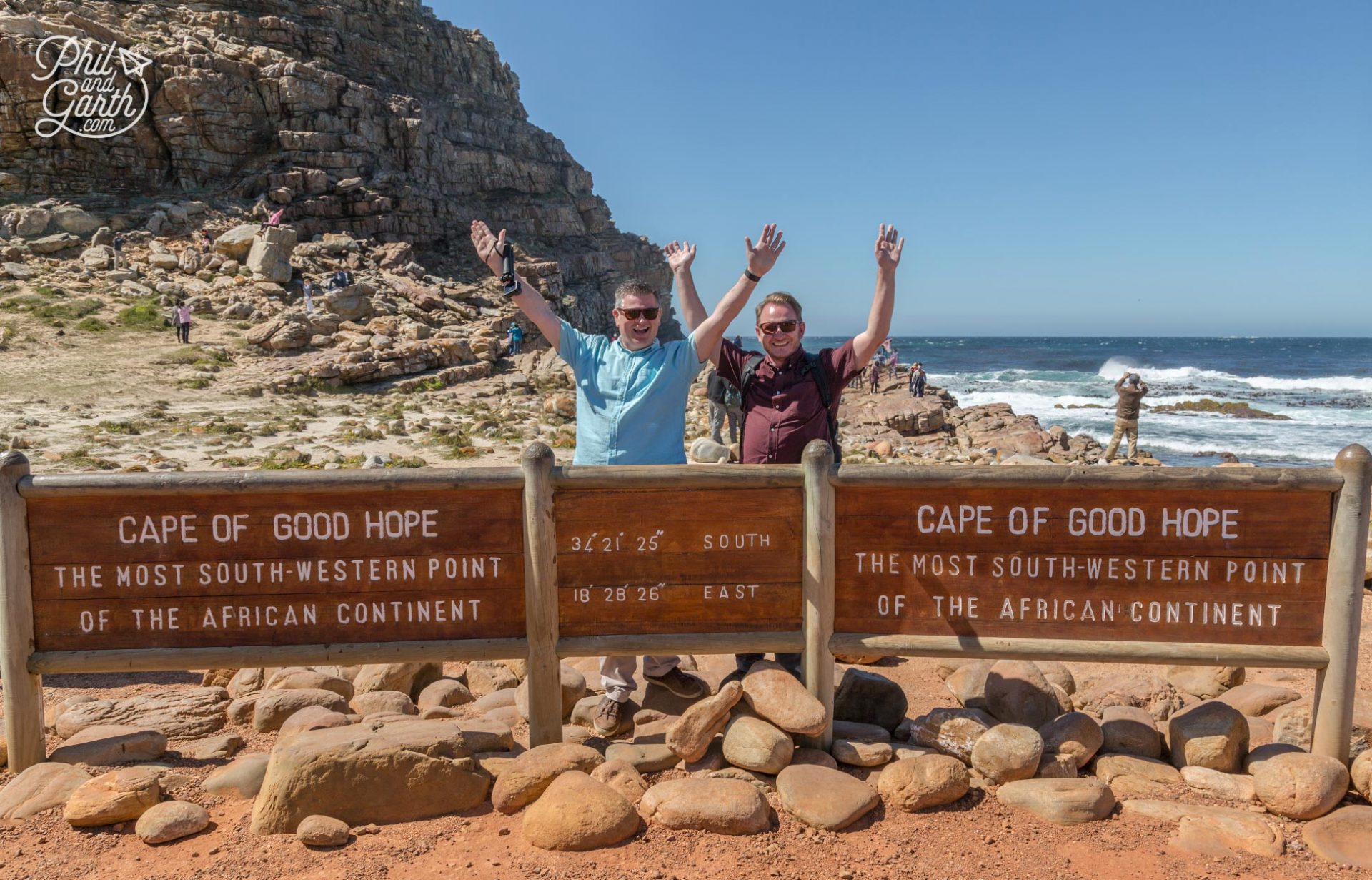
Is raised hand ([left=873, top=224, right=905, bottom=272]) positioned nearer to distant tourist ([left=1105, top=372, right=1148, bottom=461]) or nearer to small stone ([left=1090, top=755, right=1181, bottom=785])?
small stone ([left=1090, top=755, right=1181, bottom=785])

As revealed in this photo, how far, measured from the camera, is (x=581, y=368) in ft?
12.9

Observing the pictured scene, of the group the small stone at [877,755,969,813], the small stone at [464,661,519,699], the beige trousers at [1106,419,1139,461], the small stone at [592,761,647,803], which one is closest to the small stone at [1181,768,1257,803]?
the small stone at [877,755,969,813]

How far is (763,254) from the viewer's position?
4016mm

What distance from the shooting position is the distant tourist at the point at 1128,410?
18.2 m

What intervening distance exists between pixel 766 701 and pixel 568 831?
1003mm

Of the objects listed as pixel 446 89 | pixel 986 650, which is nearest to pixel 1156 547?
pixel 986 650

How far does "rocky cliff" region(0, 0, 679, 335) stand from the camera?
143 ft

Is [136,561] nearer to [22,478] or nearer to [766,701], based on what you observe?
[22,478]

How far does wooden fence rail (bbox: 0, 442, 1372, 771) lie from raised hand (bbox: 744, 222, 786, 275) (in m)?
1.10

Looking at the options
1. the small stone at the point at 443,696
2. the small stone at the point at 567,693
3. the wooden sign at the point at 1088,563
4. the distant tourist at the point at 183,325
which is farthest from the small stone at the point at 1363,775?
the distant tourist at the point at 183,325

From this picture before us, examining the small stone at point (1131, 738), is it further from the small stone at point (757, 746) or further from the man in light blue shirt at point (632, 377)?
the man in light blue shirt at point (632, 377)

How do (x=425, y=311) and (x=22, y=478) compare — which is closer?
(x=22, y=478)

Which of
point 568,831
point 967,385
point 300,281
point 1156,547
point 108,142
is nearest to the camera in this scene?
point 568,831

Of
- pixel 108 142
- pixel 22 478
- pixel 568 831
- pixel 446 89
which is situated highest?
pixel 446 89
